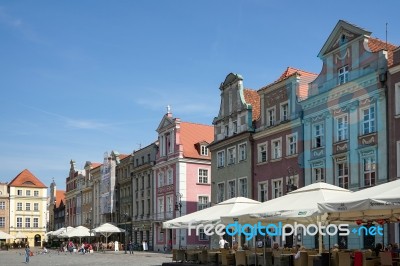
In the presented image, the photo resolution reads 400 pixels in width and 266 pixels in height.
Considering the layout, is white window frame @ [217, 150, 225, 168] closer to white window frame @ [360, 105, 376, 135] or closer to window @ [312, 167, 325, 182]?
window @ [312, 167, 325, 182]

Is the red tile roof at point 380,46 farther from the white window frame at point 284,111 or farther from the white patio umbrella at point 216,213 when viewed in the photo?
the white patio umbrella at point 216,213

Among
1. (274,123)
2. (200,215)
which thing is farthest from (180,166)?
(200,215)

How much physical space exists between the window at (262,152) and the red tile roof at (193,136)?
1775 cm

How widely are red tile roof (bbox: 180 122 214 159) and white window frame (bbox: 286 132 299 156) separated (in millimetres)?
21344

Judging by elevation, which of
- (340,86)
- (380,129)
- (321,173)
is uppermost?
(340,86)

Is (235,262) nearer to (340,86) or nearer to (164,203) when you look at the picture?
(340,86)

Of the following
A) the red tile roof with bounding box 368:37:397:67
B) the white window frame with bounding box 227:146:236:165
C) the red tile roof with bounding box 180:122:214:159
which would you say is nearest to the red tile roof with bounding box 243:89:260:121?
the white window frame with bounding box 227:146:236:165

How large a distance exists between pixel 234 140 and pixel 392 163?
16.3 m

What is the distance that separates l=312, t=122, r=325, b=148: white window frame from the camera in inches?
1352

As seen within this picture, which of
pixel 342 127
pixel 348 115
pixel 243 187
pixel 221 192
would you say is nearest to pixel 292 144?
pixel 342 127

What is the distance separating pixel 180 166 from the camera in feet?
188

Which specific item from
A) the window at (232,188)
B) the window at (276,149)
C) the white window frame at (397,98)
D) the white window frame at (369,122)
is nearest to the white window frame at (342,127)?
the white window frame at (369,122)

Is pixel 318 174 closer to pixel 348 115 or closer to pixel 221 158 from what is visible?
pixel 348 115

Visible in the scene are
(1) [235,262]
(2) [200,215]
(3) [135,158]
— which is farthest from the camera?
(3) [135,158]
